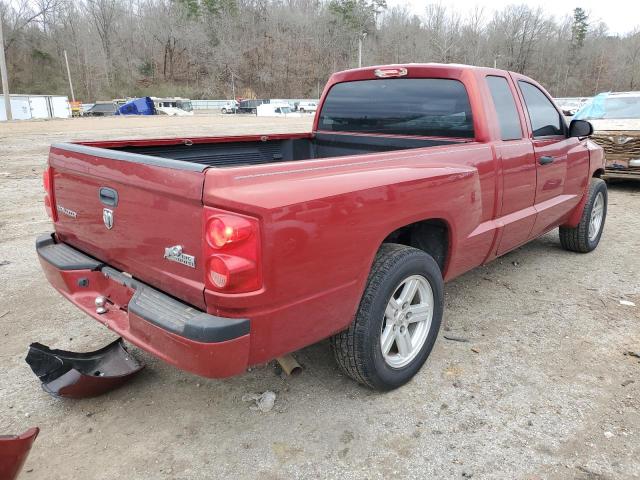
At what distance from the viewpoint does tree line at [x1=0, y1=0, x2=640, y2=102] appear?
278ft

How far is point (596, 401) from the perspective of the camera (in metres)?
2.89

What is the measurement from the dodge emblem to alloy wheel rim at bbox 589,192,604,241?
4855mm

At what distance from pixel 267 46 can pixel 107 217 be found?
101196 mm

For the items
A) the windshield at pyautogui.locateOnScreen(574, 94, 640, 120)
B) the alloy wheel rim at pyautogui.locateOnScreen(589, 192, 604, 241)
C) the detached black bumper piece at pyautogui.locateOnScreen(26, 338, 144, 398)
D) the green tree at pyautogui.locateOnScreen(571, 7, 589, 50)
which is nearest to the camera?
the detached black bumper piece at pyautogui.locateOnScreen(26, 338, 144, 398)

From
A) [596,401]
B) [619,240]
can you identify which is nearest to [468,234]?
[596,401]

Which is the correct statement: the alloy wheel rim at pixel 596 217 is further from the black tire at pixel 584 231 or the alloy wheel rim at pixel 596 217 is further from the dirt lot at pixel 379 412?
the dirt lot at pixel 379 412

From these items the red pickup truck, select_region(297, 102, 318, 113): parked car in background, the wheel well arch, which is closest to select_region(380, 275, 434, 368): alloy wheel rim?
the red pickup truck

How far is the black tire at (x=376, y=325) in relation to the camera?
264 centimetres

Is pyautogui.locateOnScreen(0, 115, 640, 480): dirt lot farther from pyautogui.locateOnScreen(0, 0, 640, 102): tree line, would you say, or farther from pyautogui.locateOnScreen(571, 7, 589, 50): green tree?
pyautogui.locateOnScreen(571, 7, 589, 50): green tree

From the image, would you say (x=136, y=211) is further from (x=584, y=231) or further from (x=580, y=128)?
(x=584, y=231)

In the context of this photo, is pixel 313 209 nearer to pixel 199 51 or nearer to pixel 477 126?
pixel 477 126

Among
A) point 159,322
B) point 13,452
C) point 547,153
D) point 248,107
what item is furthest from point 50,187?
point 248,107

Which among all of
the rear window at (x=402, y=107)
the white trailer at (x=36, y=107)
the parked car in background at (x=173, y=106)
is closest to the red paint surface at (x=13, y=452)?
the rear window at (x=402, y=107)

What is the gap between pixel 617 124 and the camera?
29.7 ft
